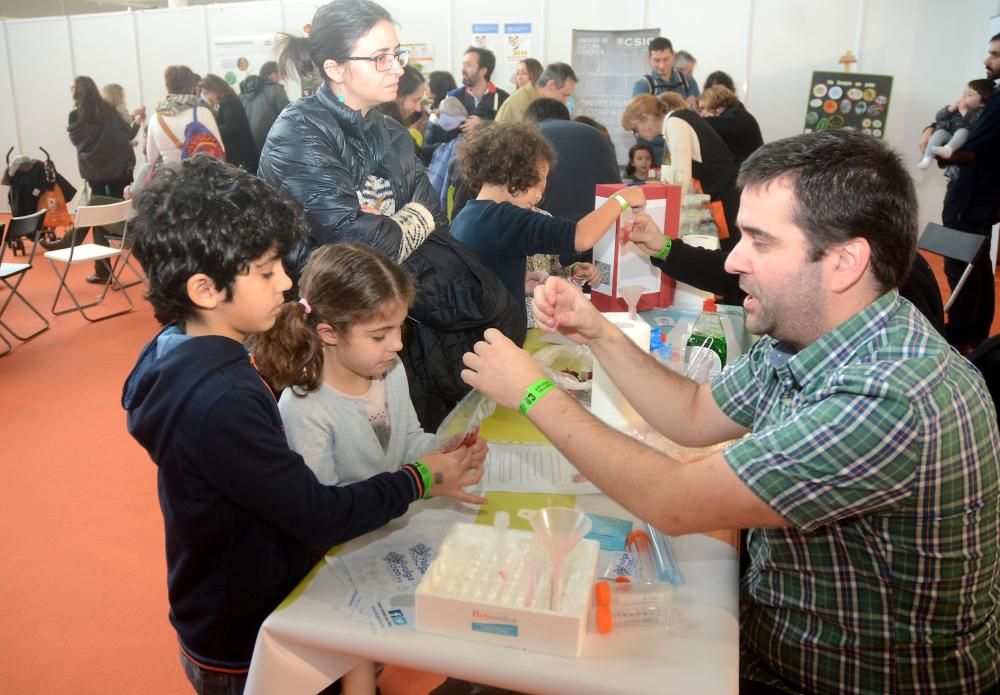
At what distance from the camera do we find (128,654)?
2.31 m

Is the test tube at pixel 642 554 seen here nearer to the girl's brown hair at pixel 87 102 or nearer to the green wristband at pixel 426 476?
the green wristband at pixel 426 476

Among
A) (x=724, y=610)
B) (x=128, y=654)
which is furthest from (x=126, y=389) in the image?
(x=128, y=654)

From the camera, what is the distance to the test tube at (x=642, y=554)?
1.24 meters

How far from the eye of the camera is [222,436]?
1.21 m

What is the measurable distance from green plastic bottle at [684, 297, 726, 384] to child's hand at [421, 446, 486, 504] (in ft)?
2.57

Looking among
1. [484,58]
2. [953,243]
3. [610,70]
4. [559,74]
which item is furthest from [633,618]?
[610,70]

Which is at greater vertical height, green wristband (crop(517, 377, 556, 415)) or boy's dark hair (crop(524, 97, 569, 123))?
boy's dark hair (crop(524, 97, 569, 123))

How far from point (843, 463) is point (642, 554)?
0.39 m

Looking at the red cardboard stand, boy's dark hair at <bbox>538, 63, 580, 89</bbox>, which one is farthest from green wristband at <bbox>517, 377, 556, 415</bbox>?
boy's dark hair at <bbox>538, 63, 580, 89</bbox>

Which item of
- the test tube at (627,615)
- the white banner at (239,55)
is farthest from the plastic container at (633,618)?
the white banner at (239,55)

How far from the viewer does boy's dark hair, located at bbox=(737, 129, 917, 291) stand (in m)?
1.15

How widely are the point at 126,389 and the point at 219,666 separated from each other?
50cm

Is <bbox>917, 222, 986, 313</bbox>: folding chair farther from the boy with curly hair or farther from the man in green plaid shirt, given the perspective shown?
the man in green plaid shirt

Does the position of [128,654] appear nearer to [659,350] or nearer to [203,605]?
[203,605]
